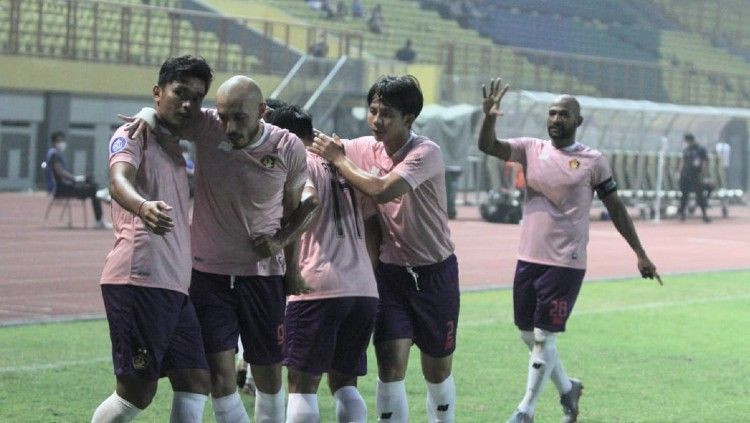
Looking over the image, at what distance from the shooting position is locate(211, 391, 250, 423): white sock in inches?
267

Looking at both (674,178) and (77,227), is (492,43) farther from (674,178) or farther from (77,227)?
(77,227)

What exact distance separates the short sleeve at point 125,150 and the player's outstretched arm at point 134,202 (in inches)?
1.1

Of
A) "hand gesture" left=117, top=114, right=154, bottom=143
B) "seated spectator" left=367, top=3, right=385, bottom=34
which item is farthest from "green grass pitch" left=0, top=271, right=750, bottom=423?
"seated spectator" left=367, top=3, right=385, bottom=34

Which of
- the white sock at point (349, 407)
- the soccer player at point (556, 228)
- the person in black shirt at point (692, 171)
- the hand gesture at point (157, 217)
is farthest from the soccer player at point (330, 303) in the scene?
the person in black shirt at point (692, 171)

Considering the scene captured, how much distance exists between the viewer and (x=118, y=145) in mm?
6230

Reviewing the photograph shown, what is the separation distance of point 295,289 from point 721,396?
4.90 m

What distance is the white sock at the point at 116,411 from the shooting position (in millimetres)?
6320

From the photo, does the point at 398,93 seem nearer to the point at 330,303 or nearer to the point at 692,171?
the point at 330,303

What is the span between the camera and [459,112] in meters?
35.5

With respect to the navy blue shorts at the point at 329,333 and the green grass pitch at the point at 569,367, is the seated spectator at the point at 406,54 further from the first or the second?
the navy blue shorts at the point at 329,333

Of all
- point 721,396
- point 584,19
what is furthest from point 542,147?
point 584,19

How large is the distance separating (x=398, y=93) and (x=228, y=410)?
1.70 metres

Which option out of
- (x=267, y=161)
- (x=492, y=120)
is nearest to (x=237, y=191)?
(x=267, y=161)

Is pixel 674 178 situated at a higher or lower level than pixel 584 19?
lower
